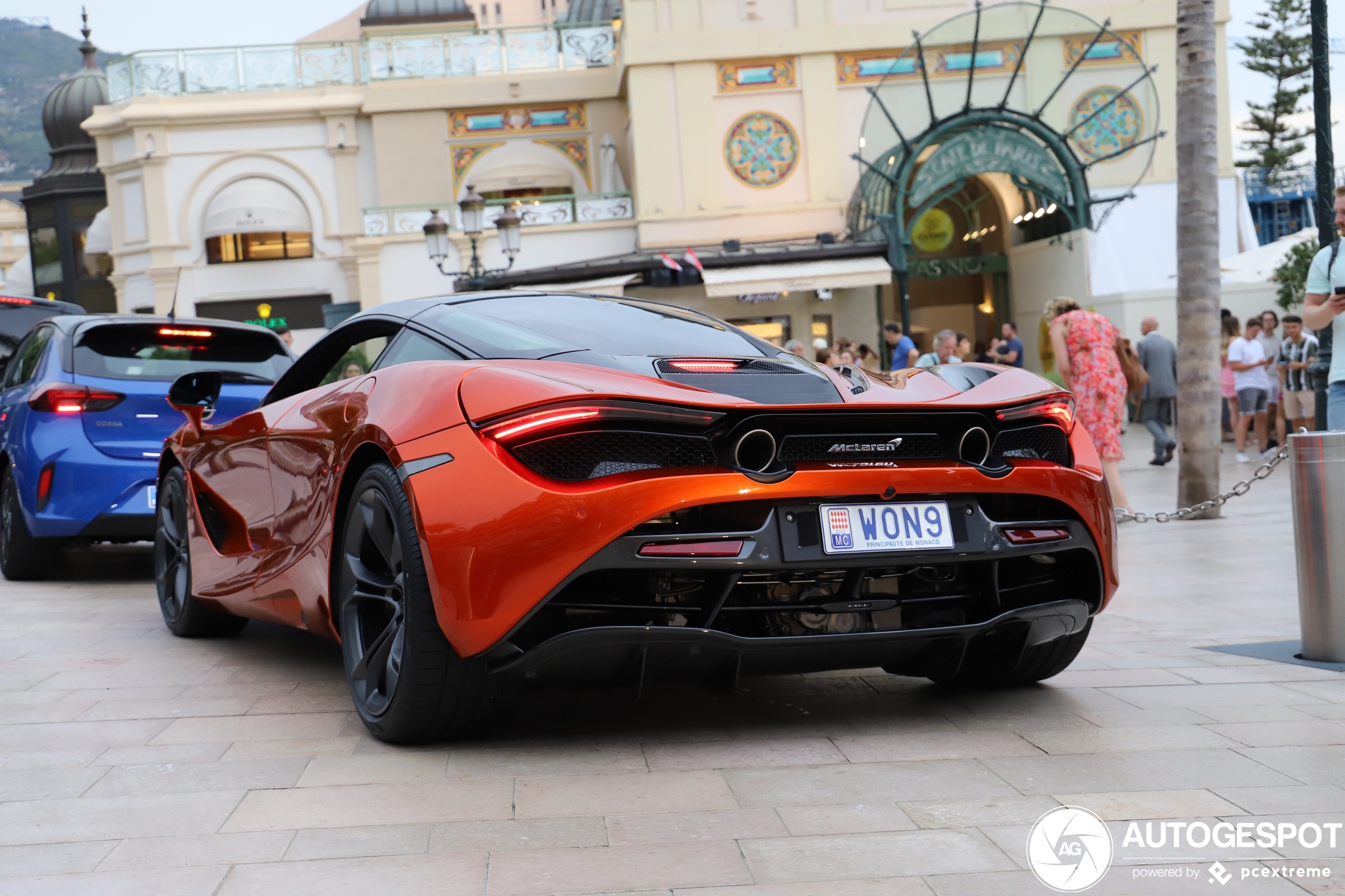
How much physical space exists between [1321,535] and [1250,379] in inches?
459

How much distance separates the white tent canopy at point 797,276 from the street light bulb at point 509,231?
20.1 ft

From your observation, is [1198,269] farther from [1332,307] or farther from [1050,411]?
[1050,411]

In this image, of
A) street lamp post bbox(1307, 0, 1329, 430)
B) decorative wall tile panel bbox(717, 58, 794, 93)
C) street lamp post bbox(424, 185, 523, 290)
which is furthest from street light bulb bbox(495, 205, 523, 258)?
street lamp post bbox(1307, 0, 1329, 430)

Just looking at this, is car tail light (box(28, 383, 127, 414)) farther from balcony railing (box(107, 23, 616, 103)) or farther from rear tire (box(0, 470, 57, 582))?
balcony railing (box(107, 23, 616, 103))

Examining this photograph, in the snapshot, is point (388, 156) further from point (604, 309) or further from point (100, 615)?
point (604, 309)

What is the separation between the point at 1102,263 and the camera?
81.5 ft

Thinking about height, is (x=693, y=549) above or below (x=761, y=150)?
below

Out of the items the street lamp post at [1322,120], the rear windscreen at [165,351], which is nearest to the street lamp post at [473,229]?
the rear windscreen at [165,351]

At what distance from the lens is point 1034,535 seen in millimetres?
3600

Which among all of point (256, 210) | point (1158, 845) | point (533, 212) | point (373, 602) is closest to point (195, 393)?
point (373, 602)

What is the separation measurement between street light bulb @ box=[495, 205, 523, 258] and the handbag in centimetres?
970

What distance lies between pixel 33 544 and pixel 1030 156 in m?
19.8

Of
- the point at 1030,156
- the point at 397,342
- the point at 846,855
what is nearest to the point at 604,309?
the point at 397,342

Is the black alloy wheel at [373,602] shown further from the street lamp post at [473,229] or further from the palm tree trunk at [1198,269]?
the street lamp post at [473,229]
